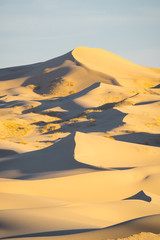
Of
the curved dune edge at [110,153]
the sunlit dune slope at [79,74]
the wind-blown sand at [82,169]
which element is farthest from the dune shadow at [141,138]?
the sunlit dune slope at [79,74]

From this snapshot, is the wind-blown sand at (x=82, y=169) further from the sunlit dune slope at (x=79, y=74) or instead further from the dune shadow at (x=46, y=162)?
the sunlit dune slope at (x=79, y=74)

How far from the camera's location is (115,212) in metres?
5.16

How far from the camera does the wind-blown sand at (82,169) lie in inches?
153

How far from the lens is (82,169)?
8.67 m

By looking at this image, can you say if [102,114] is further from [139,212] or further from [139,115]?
[139,212]

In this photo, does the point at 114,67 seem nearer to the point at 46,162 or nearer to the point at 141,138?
the point at 141,138

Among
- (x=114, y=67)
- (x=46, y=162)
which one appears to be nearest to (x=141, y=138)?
(x=46, y=162)

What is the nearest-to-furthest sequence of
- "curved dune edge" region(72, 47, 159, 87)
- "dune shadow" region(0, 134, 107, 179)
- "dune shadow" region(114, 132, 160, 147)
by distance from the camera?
"dune shadow" region(0, 134, 107, 179) → "dune shadow" region(114, 132, 160, 147) → "curved dune edge" region(72, 47, 159, 87)

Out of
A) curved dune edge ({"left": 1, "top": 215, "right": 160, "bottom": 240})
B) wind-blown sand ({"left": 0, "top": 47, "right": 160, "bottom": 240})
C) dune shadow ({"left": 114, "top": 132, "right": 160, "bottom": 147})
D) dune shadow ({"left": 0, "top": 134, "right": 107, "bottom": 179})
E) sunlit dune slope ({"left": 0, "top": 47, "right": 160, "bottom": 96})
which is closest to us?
curved dune edge ({"left": 1, "top": 215, "right": 160, "bottom": 240})

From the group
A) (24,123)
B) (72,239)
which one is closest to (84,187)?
(72,239)

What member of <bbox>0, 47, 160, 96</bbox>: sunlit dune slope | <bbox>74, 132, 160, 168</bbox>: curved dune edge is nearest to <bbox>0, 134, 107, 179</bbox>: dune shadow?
<bbox>74, 132, 160, 168</bbox>: curved dune edge

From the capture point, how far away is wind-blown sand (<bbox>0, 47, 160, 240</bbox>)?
12.7 feet

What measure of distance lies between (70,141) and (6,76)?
3893 cm

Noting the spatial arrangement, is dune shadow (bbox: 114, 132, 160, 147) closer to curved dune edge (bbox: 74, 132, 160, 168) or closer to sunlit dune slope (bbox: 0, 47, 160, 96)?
curved dune edge (bbox: 74, 132, 160, 168)
